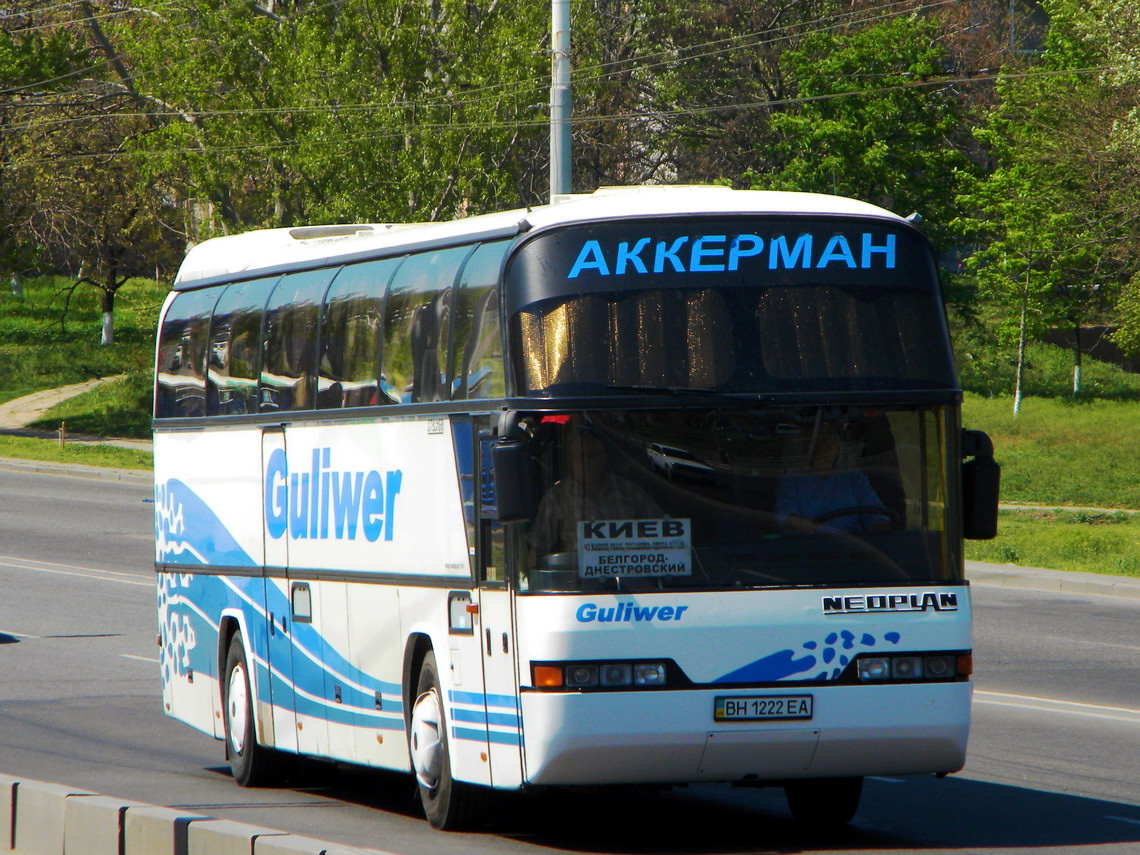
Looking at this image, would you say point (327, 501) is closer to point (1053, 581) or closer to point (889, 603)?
point (889, 603)

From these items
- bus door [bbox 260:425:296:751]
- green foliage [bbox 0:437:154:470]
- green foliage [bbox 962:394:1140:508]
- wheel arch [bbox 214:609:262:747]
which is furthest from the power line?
A: bus door [bbox 260:425:296:751]

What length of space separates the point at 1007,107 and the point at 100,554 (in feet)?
109

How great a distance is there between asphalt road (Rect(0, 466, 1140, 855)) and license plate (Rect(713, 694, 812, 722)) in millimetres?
696

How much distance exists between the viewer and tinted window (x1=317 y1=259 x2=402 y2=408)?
9.23 meters

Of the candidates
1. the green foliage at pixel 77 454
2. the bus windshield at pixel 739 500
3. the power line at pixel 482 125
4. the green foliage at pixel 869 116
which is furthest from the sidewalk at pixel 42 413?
the bus windshield at pixel 739 500

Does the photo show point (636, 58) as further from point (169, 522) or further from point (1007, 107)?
point (169, 522)

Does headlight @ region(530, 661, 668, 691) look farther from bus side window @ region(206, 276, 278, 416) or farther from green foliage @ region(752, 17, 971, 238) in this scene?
green foliage @ region(752, 17, 971, 238)

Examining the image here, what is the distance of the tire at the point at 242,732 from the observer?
10.5m

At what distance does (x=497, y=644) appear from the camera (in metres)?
7.62

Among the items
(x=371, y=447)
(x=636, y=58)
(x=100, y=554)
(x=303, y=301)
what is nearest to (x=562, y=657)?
(x=371, y=447)

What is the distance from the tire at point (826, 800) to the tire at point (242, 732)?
3608mm

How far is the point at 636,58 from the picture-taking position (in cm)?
4778

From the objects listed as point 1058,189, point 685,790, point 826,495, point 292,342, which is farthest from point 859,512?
point 1058,189

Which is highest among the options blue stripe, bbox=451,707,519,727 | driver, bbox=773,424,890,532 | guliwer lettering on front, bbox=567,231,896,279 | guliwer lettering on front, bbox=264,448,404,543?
guliwer lettering on front, bbox=567,231,896,279
